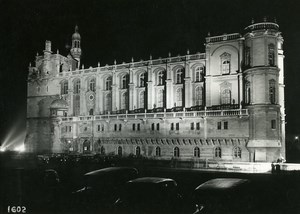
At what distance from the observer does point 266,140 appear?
47812mm

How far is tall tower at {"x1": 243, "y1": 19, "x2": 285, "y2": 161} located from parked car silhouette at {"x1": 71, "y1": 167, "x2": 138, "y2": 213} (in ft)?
95.8

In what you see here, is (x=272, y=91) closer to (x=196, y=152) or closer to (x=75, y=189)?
(x=196, y=152)

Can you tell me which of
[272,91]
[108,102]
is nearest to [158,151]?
[108,102]

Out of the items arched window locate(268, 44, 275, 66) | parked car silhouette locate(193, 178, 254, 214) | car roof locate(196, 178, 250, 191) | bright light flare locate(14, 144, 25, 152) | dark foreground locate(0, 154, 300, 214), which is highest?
arched window locate(268, 44, 275, 66)

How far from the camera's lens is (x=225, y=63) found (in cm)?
5550

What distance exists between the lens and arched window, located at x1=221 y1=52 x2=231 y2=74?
55.1 metres

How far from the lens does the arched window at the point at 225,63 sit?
Answer: 5509 cm

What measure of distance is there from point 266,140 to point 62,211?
3771 cm

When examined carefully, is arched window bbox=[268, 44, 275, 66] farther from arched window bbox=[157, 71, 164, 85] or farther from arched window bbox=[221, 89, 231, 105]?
arched window bbox=[157, 71, 164, 85]

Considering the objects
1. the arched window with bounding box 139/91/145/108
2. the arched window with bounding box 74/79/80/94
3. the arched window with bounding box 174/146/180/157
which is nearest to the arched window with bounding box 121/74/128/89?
the arched window with bounding box 139/91/145/108

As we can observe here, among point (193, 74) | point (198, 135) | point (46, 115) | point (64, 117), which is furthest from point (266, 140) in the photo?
point (46, 115)

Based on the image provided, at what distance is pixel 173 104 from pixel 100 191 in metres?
40.8

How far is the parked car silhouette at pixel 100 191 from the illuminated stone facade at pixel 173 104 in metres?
30.0

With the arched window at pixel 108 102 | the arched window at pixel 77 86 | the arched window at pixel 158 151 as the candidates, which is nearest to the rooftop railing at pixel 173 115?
the arched window at pixel 108 102
